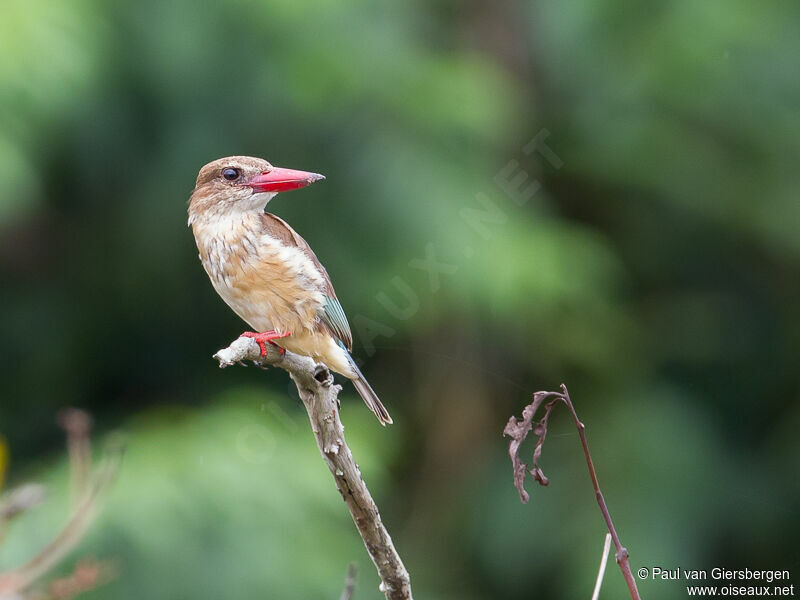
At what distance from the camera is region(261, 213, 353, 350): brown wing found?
269cm

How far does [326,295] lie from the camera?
2713mm

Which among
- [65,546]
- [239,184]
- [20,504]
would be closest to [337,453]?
[65,546]

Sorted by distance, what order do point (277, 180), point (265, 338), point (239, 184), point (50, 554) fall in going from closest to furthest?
point (50, 554)
point (265, 338)
point (277, 180)
point (239, 184)

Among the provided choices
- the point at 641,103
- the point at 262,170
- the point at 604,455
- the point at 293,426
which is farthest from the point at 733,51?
the point at 262,170

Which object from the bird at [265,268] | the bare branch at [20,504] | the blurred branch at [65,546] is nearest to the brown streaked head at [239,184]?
the bird at [265,268]

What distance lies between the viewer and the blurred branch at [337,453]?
1.77 m

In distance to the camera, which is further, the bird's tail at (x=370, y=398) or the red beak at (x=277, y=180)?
the bird's tail at (x=370, y=398)

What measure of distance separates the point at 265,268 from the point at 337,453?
2.76ft

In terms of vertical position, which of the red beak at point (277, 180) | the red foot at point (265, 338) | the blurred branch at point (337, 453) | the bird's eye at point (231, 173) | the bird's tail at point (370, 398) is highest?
the red beak at point (277, 180)

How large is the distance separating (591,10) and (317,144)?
1.74 m

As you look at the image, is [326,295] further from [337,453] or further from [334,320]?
[337,453]

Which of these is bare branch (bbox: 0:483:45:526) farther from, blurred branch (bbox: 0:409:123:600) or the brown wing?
the brown wing

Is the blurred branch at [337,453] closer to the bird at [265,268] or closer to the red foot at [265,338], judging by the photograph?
the red foot at [265,338]

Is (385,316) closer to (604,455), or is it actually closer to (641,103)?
(604,455)
